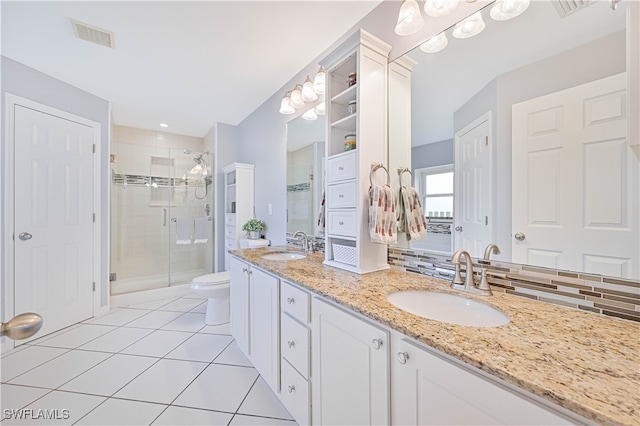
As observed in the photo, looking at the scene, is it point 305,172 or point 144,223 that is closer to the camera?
point 305,172

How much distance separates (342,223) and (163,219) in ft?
10.8

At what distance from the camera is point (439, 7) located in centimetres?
125

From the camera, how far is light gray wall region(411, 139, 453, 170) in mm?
1319

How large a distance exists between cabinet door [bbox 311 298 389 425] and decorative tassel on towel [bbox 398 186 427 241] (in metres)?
0.64

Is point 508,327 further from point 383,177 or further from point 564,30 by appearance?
point 564,30

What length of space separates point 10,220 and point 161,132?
93.5 inches

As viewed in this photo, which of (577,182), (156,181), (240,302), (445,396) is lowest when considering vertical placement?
(240,302)

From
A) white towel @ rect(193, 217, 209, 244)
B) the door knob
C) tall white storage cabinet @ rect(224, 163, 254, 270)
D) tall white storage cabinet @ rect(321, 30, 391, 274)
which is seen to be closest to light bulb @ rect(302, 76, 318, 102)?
tall white storage cabinet @ rect(321, 30, 391, 274)

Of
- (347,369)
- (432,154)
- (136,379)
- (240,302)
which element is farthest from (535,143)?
(136,379)

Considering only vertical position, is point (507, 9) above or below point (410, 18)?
below

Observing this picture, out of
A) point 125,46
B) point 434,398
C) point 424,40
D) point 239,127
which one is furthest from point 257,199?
point 434,398

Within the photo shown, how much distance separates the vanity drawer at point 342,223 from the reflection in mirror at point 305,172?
1.45ft

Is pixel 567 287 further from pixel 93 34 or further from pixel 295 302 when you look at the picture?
pixel 93 34

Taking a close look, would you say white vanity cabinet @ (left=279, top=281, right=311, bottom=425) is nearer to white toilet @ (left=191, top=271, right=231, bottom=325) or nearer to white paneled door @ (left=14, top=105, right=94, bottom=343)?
white toilet @ (left=191, top=271, right=231, bottom=325)
